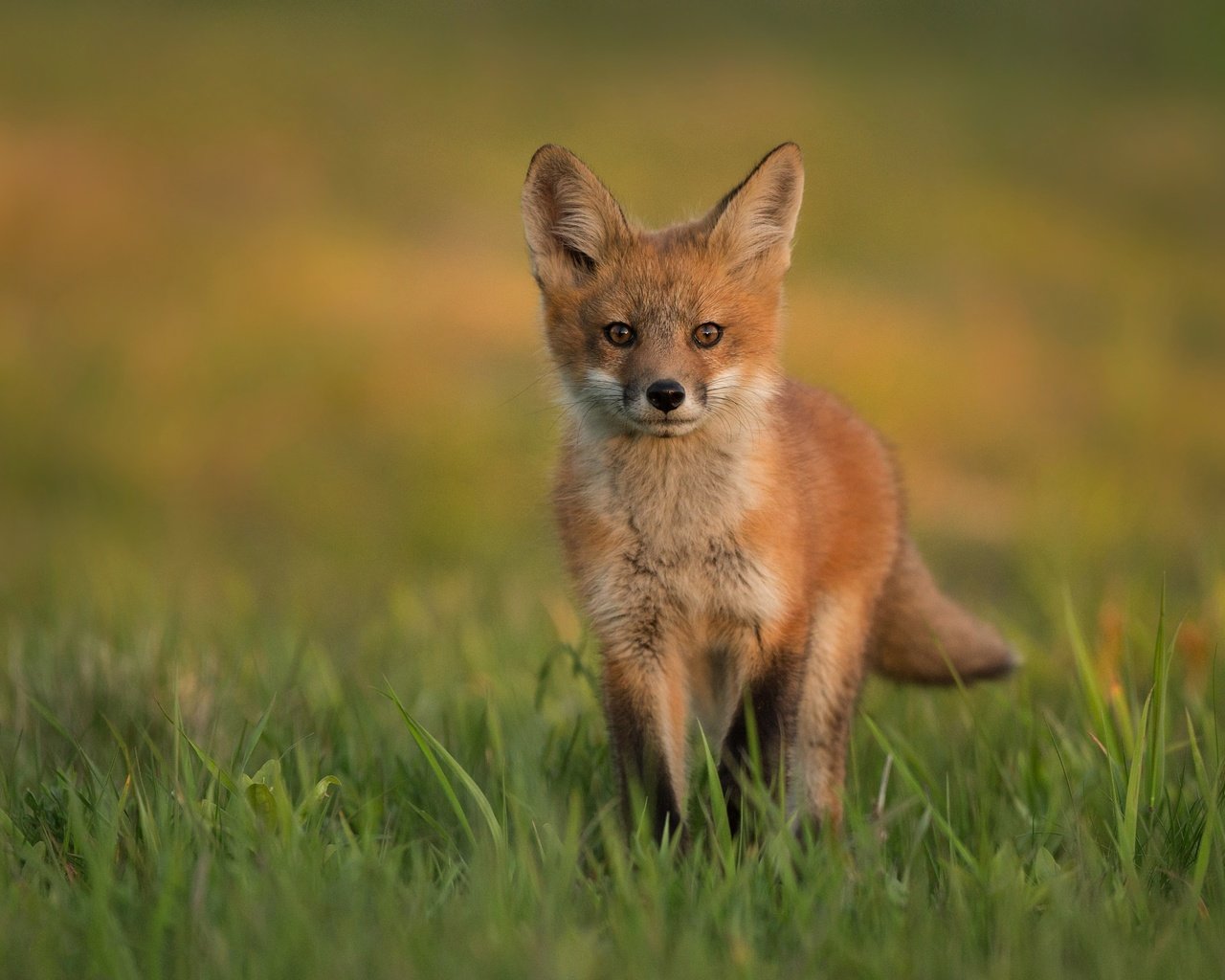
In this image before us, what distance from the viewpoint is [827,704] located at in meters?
4.61

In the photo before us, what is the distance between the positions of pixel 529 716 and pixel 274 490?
5.62 meters

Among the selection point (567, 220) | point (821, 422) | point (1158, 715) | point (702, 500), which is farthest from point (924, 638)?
point (567, 220)

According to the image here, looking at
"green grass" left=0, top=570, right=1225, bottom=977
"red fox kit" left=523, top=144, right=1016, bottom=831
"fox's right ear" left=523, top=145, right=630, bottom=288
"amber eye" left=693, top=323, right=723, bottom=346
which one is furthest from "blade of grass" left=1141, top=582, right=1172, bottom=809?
"fox's right ear" left=523, top=145, right=630, bottom=288

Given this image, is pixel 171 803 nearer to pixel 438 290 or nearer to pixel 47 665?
pixel 47 665

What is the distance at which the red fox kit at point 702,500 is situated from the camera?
4.06 meters

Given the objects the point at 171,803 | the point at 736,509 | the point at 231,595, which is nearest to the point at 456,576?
the point at 231,595

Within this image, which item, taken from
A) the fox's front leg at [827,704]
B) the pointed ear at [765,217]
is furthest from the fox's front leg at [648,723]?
the pointed ear at [765,217]

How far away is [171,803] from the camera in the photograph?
11.0 ft

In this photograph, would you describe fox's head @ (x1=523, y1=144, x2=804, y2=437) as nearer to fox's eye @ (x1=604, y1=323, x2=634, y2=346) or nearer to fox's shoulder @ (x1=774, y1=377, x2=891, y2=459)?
fox's eye @ (x1=604, y1=323, x2=634, y2=346)

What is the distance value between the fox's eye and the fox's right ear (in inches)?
12.3

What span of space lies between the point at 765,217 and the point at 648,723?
170cm

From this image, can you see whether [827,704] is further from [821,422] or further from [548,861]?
[548,861]

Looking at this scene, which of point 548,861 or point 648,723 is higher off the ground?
point 548,861

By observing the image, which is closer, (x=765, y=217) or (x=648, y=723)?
(x=648, y=723)
